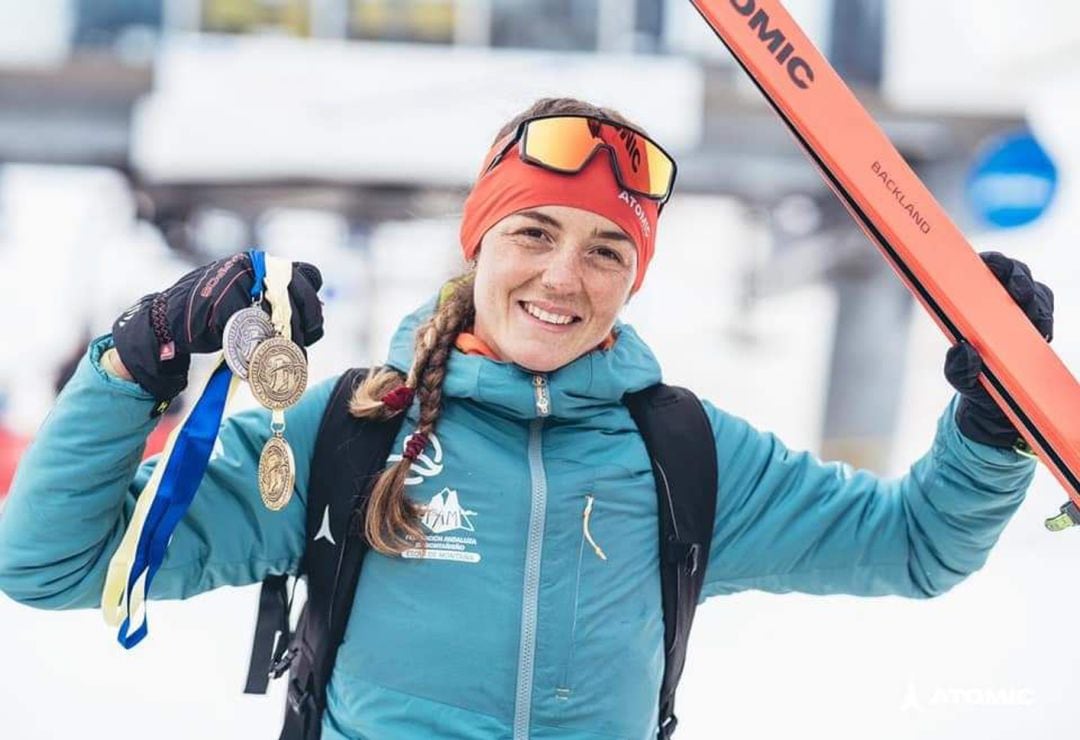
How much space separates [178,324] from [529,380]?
470 mm

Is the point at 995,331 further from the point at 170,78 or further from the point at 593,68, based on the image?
the point at 170,78

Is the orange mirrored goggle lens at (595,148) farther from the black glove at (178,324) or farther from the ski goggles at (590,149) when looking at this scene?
the black glove at (178,324)

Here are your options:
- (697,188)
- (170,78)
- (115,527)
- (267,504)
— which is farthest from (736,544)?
(170,78)

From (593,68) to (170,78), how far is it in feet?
5.71

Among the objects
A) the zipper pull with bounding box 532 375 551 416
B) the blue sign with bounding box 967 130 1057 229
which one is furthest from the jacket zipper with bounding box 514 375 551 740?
the blue sign with bounding box 967 130 1057 229

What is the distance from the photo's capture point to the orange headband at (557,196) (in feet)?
5.27

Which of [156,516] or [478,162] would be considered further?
[478,162]

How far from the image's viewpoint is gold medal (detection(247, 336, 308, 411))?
1.37 m

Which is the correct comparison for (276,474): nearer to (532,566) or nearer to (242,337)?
(242,337)

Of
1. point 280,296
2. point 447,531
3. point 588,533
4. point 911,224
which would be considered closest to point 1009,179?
point 911,224

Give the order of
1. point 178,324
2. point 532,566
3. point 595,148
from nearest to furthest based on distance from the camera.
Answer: point 178,324 → point 532,566 → point 595,148

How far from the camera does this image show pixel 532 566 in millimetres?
1525

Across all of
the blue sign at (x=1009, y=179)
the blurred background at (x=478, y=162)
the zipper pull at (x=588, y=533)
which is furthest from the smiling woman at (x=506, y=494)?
the blue sign at (x=1009, y=179)

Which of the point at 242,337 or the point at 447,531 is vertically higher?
the point at 242,337
